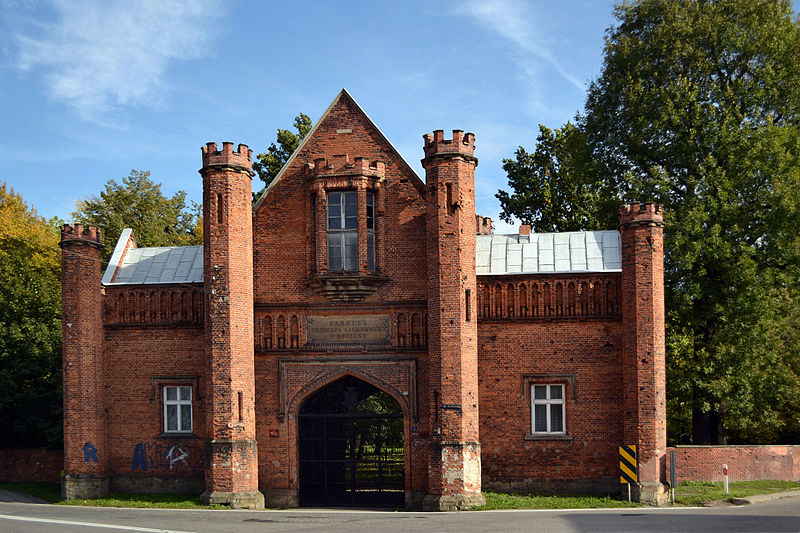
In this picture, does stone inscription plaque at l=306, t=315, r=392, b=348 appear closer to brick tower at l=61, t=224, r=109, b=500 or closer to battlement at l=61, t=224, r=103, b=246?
brick tower at l=61, t=224, r=109, b=500

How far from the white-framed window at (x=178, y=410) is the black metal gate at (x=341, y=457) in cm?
310

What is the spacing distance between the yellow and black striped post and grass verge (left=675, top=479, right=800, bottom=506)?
1212mm

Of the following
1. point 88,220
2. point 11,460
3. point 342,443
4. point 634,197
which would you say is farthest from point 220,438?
point 88,220

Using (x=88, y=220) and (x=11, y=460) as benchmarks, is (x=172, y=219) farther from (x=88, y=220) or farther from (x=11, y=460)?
(x=11, y=460)

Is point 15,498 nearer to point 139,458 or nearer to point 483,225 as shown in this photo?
point 139,458

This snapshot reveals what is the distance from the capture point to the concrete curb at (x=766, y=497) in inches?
774

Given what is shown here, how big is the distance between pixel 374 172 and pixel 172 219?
91.3 ft

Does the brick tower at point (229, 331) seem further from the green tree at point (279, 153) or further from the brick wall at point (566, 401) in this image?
the green tree at point (279, 153)

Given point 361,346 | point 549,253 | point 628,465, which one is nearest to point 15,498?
point 361,346

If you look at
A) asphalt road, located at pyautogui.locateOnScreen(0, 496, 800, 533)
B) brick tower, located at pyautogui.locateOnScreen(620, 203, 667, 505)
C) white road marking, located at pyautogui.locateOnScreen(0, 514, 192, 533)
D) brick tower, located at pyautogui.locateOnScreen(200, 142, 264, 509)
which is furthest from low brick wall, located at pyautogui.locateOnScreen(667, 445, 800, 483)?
white road marking, located at pyautogui.locateOnScreen(0, 514, 192, 533)

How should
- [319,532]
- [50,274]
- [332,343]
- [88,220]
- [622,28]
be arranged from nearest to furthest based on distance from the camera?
[319,532] < [332,343] < [622,28] < [50,274] < [88,220]

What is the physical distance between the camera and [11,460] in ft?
83.8

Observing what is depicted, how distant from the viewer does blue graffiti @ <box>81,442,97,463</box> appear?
21297 mm

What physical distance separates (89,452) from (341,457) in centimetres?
659
